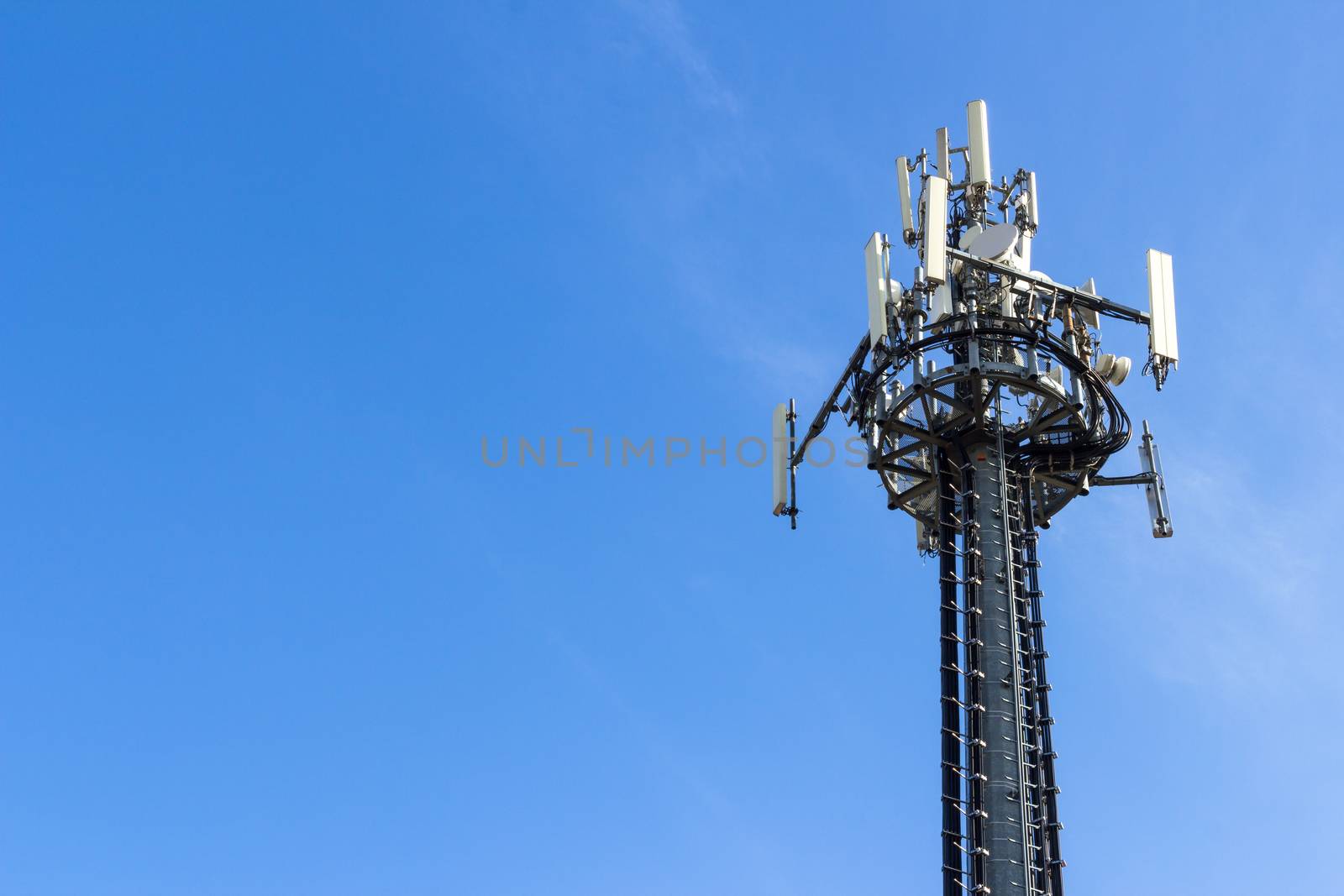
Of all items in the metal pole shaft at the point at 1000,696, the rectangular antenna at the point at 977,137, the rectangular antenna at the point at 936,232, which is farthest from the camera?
the rectangular antenna at the point at 977,137

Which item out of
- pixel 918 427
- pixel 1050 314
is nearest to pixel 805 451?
pixel 918 427

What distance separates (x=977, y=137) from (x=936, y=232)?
8.36 metres

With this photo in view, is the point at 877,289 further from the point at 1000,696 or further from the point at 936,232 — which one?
the point at 1000,696

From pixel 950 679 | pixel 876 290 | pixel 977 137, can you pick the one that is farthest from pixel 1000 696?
pixel 977 137

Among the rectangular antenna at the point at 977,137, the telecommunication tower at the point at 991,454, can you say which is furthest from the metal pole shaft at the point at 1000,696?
the rectangular antenna at the point at 977,137

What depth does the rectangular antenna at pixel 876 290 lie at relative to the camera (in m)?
45.9

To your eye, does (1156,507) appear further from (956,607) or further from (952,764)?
Result: (952,764)

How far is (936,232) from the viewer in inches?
1802

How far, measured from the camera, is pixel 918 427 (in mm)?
46500

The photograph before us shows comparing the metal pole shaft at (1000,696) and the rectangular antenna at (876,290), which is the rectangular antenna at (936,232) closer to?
the rectangular antenna at (876,290)

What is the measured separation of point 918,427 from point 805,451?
5.67 meters

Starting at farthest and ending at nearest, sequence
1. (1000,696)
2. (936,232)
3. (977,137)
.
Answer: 1. (977,137)
2. (936,232)
3. (1000,696)

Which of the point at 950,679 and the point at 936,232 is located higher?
the point at 936,232

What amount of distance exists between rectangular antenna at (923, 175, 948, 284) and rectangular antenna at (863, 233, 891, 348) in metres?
1.73
